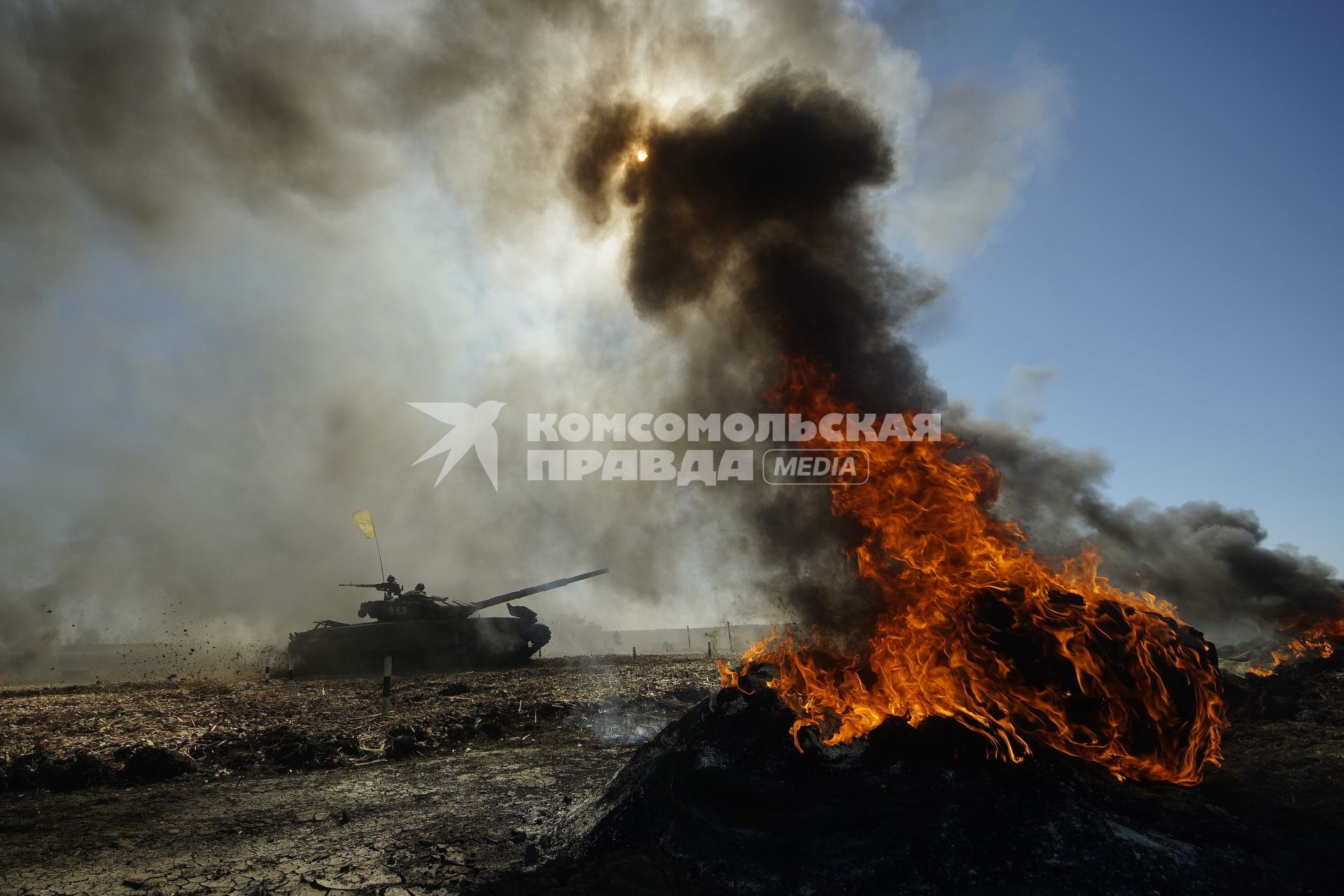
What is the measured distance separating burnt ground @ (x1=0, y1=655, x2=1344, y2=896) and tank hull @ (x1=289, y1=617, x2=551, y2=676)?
34.3ft

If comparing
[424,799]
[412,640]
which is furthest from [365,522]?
[424,799]

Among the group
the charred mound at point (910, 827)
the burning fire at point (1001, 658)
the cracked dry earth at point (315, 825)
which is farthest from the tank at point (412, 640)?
the charred mound at point (910, 827)

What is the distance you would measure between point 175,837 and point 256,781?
2837mm

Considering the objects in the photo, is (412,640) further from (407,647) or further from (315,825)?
(315,825)

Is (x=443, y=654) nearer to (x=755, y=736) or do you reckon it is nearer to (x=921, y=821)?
(x=755, y=736)

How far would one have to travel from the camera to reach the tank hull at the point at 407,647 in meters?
25.8

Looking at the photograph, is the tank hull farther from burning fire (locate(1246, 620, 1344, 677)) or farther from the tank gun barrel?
burning fire (locate(1246, 620, 1344, 677))

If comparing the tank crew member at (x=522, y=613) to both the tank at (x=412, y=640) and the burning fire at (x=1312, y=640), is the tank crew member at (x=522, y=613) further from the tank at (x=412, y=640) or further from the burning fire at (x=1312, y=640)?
the burning fire at (x=1312, y=640)

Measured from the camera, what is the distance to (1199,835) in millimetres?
5645

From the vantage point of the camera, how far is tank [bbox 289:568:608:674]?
84.7ft

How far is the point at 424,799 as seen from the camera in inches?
347

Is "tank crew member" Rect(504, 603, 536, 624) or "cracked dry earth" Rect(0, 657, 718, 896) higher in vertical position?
"tank crew member" Rect(504, 603, 536, 624)

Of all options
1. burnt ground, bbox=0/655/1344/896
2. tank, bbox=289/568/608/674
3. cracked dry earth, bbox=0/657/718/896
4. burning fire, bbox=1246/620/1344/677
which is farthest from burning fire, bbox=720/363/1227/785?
tank, bbox=289/568/608/674

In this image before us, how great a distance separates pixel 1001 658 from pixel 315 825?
344 inches
